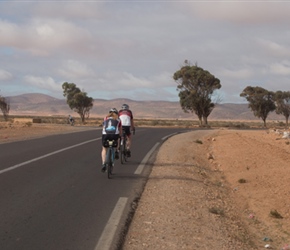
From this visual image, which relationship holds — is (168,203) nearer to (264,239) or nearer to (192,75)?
(264,239)

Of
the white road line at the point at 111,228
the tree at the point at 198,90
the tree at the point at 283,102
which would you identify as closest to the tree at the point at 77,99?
the tree at the point at 198,90

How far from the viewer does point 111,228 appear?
621cm

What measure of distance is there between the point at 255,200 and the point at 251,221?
191cm

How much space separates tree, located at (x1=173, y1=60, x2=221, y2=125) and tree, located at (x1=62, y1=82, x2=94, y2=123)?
27270 millimetres

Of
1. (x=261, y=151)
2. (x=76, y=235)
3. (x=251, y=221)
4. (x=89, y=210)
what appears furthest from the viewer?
(x=261, y=151)

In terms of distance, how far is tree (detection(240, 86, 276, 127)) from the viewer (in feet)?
263

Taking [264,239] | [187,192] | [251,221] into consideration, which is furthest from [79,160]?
[264,239]

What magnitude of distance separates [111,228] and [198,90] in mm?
60196

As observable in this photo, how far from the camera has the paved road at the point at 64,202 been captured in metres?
5.70

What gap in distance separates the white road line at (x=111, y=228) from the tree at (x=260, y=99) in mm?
75923

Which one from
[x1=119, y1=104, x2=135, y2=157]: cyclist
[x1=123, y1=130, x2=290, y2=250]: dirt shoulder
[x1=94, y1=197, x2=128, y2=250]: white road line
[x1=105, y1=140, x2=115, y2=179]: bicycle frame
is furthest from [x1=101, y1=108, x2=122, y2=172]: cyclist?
[x1=94, y1=197, x2=128, y2=250]: white road line

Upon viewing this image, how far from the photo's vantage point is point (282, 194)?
10125mm

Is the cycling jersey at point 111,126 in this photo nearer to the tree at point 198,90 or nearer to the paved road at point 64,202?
the paved road at point 64,202

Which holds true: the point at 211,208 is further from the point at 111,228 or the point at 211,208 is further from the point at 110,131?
the point at 110,131
